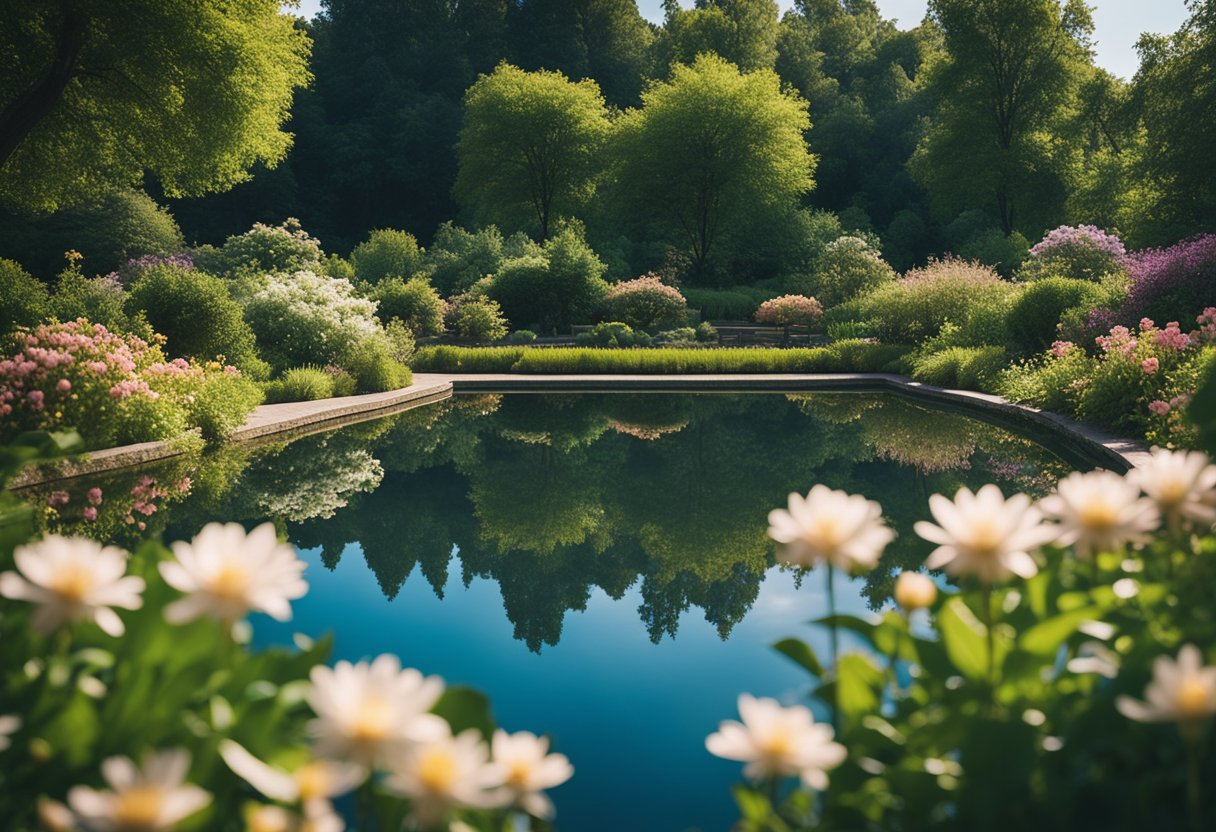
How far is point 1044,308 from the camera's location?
49.9 ft

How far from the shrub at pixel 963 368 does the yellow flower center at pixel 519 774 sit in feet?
47.8

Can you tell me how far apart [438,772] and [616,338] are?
22252 mm

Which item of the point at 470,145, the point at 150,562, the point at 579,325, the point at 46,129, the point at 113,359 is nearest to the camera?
the point at 150,562

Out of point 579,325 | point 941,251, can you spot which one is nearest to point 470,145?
point 579,325

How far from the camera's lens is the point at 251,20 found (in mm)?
14234

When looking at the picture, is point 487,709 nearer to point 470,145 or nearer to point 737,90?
point 737,90

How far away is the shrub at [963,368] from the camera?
14.8 metres

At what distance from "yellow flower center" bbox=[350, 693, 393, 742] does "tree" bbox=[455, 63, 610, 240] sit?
38800mm

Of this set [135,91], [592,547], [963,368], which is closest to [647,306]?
[963,368]

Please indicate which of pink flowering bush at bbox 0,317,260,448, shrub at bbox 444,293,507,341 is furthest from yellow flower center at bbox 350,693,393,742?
shrub at bbox 444,293,507,341

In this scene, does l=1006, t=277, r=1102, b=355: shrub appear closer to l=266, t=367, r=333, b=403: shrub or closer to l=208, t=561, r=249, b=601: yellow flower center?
l=266, t=367, r=333, b=403: shrub

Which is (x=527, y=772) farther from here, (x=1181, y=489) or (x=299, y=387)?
(x=299, y=387)

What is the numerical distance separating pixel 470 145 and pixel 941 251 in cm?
2150

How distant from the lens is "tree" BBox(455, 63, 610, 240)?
37.9m
